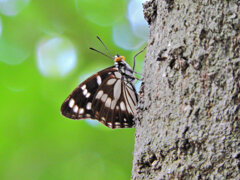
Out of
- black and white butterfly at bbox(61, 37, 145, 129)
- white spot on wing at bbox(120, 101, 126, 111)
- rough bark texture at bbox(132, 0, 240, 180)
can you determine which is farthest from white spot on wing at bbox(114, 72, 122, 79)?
rough bark texture at bbox(132, 0, 240, 180)

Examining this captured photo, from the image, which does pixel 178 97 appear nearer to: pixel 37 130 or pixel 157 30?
pixel 157 30

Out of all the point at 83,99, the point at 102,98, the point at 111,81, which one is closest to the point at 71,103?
the point at 83,99

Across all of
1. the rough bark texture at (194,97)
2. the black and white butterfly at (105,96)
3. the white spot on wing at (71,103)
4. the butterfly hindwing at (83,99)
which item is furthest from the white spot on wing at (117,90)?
the rough bark texture at (194,97)

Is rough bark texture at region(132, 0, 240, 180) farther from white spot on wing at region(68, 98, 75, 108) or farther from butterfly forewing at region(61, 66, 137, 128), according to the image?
white spot on wing at region(68, 98, 75, 108)

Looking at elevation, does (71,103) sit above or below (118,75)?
below

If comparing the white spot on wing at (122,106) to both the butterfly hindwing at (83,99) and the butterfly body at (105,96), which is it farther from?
the butterfly hindwing at (83,99)

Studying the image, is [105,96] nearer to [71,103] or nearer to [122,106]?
[122,106]

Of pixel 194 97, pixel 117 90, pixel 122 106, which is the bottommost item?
pixel 194 97
